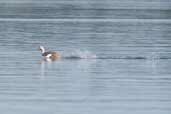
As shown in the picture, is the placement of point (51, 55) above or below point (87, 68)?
above

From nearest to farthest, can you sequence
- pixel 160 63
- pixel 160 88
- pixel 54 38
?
pixel 160 88
pixel 160 63
pixel 54 38

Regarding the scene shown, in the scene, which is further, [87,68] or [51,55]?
[51,55]

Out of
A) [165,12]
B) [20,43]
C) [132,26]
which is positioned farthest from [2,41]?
[165,12]

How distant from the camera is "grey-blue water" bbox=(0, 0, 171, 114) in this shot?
64.6 ft

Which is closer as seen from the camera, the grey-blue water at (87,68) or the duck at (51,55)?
the grey-blue water at (87,68)

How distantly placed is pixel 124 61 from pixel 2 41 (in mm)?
7907

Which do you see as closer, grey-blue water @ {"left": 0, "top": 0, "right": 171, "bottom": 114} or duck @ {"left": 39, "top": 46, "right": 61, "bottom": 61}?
grey-blue water @ {"left": 0, "top": 0, "right": 171, "bottom": 114}

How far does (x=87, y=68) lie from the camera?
2625 cm

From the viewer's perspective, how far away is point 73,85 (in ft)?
73.7

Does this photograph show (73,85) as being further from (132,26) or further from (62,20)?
(62,20)

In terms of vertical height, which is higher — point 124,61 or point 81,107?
point 124,61

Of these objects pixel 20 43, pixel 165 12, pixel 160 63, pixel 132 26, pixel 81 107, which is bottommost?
pixel 81 107

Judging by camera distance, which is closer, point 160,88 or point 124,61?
point 160,88

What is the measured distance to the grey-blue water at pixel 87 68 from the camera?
19.7 metres
